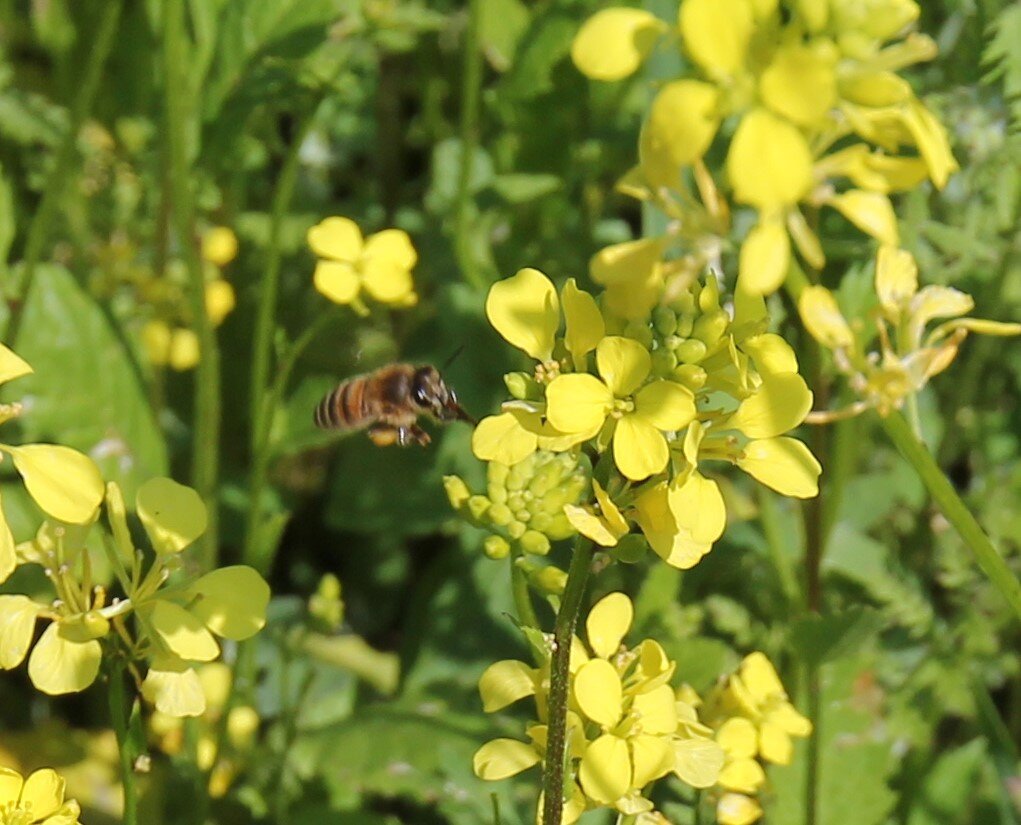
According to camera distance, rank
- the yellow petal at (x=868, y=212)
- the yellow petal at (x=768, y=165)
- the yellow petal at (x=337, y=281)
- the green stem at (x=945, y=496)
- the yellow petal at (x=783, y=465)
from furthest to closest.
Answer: the yellow petal at (x=337, y=281) < the green stem at (x=945, y=496) < the yellow petal at (x=783, y=465) < the yellow petal at (x=868, y=212) < the yellow petal at (x=768, y=165)

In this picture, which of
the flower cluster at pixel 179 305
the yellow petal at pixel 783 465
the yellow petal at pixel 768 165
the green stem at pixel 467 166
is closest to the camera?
the yellow petal at pixel 768 165

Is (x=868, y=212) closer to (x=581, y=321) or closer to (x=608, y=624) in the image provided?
(x=581, y=321)

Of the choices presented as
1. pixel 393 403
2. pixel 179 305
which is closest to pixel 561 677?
pixel 393 403

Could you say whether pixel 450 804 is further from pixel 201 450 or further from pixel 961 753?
pixel 961 753

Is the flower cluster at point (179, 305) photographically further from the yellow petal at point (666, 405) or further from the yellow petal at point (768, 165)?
the yellow petal at point (768, 165)

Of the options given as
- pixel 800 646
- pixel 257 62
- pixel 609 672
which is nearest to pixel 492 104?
pixel 257 62

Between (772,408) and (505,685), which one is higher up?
(772,408)

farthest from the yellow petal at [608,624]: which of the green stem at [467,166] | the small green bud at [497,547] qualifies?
the green stem at [467,166]
